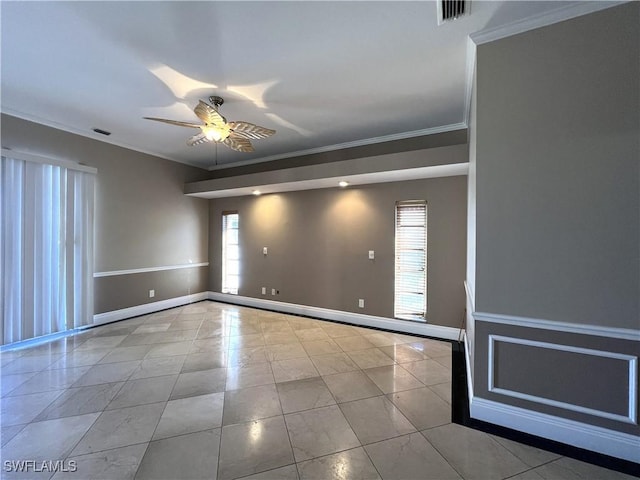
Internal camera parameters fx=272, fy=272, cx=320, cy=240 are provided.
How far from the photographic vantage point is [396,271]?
173 inches

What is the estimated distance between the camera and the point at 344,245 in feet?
15.8

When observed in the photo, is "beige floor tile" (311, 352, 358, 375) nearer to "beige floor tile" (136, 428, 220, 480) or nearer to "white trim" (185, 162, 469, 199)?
"beige floor tile" (136, 428, 220, 480)

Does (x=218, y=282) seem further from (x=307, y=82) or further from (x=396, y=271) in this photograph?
(x=307, y=82)

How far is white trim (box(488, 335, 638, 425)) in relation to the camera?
1.77 meters

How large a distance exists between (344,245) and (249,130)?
2.53m

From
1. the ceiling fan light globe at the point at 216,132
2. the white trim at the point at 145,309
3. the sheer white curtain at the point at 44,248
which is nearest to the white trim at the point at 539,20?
the ceiling fan light globe at the point at 216,132

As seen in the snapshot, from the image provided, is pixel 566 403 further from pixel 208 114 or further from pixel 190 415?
pixel 208 114

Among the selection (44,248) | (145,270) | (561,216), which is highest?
(561,216)

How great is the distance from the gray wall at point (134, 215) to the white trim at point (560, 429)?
546 cm

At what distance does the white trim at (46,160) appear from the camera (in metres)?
3.45

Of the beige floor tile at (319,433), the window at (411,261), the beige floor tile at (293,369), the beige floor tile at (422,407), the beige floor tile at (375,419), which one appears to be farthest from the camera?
the window at (411,261)

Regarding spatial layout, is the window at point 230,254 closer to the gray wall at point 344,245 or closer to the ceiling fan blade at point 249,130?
the gray wall at point 344,245

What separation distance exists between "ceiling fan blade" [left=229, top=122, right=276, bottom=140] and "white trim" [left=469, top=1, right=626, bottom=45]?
2004 mm

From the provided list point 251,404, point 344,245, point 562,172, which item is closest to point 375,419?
point 251,404
